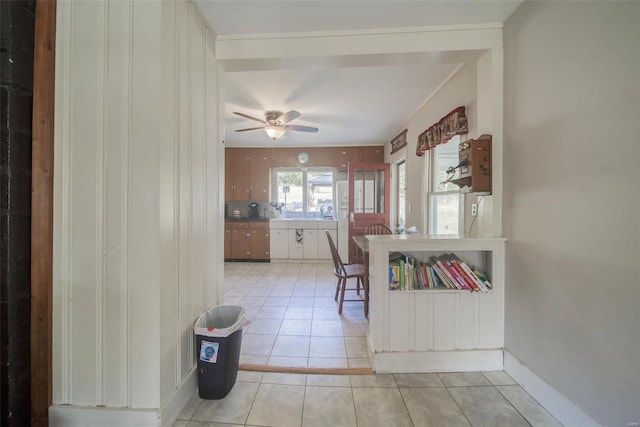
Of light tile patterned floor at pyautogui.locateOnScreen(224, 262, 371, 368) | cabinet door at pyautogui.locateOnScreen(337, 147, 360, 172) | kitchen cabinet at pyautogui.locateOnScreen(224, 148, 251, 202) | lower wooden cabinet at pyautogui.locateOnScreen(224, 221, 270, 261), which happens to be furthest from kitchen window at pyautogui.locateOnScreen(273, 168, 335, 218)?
light tile patterned floor at pyautogui.locateOnScreen(224, 262, 371, 368)

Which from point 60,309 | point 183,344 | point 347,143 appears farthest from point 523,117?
point 347,143

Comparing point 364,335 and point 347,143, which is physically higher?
point 347,143

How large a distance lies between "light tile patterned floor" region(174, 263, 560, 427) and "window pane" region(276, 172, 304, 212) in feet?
12.2

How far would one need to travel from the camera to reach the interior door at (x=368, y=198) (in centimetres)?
474

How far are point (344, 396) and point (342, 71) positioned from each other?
2701mm

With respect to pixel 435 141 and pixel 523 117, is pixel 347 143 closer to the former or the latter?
pixel 435 141

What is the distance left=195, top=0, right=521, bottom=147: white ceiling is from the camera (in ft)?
5.30

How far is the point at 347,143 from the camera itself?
5.39 meters

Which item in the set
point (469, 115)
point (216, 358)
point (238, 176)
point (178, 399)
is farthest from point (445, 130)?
point (238, 176)

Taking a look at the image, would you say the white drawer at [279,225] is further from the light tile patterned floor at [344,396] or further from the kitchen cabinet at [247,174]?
the light tile patterned floor at [344,396]

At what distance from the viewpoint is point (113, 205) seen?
1.28 m

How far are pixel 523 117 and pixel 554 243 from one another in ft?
2.67

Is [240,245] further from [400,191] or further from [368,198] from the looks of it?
[400,191]

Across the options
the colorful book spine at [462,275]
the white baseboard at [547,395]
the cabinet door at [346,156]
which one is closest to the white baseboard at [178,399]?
the colorful book spine at [462,275]
